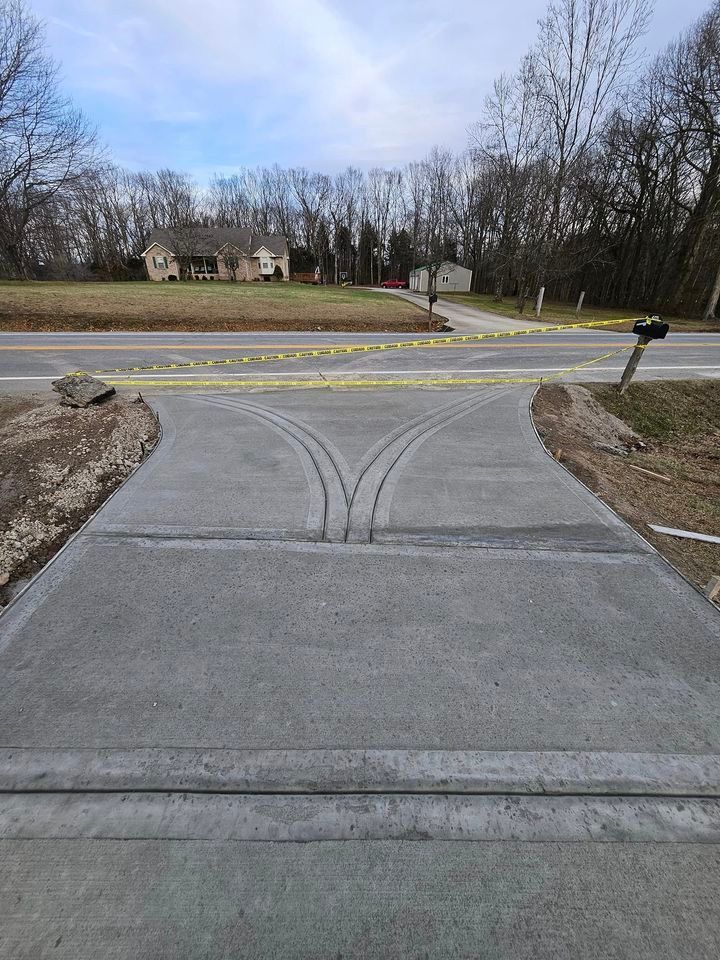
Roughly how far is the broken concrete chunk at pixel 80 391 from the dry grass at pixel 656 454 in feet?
24.4

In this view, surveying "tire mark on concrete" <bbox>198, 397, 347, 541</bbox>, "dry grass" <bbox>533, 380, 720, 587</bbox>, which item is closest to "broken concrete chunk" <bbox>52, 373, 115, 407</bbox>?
"tire mark on concrete" <bbox>198, 397, 347, 541</bbox>

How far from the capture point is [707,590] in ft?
10.6

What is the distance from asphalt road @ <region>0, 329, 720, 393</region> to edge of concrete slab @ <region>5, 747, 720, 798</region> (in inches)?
300

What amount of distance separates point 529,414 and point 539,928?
6894 millimetres

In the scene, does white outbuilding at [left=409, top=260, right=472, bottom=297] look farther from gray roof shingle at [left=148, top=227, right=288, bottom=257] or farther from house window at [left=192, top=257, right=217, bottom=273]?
house window at [left=192, top=257, right=217, bottom=273]

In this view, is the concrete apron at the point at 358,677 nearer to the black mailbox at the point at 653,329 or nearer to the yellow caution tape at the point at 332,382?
the yellow caution tape at the point at 332,382

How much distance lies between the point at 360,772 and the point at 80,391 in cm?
769

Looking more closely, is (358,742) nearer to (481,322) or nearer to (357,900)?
(357,900)

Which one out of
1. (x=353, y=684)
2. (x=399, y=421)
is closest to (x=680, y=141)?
(x=399, y=421)

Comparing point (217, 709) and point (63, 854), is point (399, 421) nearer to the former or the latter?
point (217, 709)

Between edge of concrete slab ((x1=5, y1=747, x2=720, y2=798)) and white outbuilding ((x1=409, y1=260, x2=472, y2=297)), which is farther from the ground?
white outbuilding ((x1=409, y1=260, x2=472, y2=297))

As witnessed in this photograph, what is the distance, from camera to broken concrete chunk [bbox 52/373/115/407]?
285 inches

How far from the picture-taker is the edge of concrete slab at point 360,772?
196 centimetres

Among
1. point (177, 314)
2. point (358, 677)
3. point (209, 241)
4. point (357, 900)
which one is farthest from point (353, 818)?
point (209, 241)
